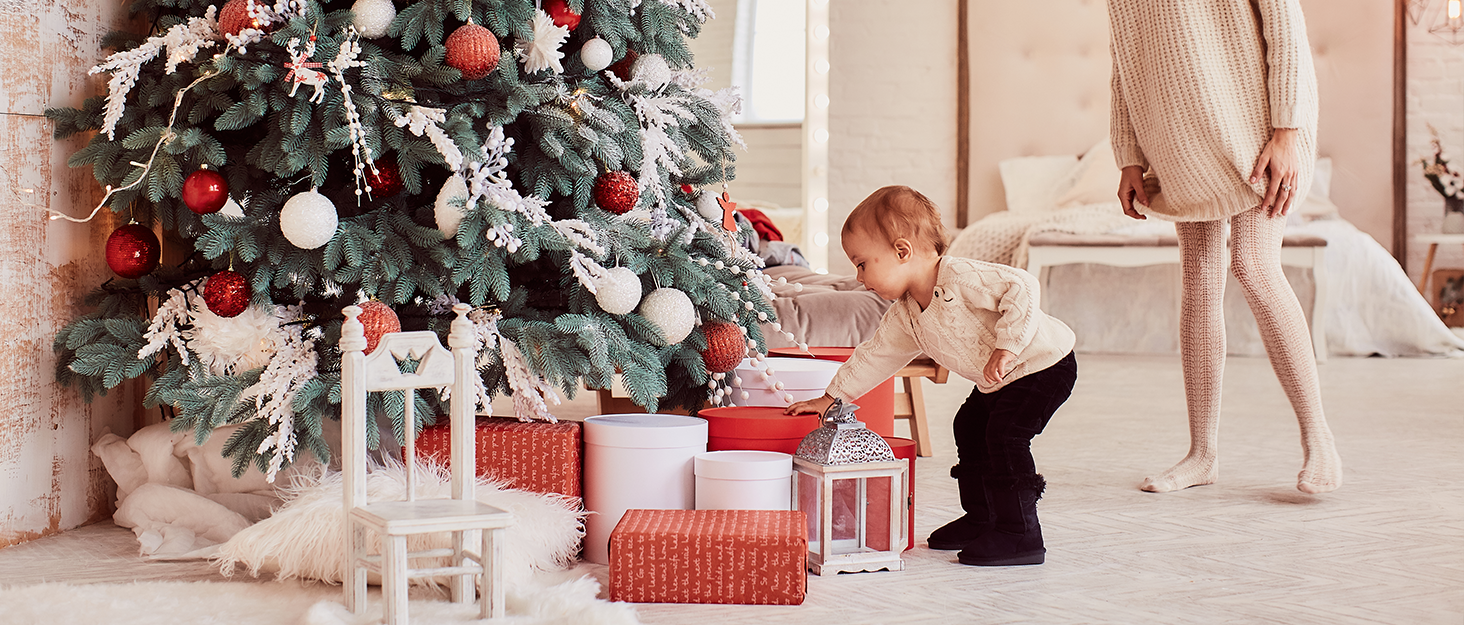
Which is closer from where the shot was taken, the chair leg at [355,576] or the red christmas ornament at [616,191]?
the chair leg at [355,576]

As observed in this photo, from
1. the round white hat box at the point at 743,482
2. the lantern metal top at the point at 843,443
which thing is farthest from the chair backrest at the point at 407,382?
the lantern metal top at the point at 843,443

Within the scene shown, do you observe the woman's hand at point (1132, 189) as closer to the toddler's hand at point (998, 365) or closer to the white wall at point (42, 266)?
the toddler's hand at point (998, 365)

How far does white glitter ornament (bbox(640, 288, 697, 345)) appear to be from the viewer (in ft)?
5.63

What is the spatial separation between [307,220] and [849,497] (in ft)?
2.70

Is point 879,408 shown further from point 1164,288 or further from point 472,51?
point 1164,288

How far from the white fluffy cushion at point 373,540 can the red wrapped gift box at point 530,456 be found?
37 mm

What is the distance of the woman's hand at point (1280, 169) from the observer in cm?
183

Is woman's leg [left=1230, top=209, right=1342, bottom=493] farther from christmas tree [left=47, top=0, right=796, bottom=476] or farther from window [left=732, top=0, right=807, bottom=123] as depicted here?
window [left=732, top=0, right=807, bottom=123]

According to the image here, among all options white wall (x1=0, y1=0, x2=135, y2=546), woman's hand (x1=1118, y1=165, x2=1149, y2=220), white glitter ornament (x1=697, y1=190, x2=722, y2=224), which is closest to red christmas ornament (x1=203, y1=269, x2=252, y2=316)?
white wall (x1=0, y1=0, x2=135, y2=546)

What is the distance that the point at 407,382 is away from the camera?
1.27 m

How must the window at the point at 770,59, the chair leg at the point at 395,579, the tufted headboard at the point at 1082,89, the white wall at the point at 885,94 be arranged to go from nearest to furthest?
the chair leg at the point at 395,579 < the window at the point at 770,59 < the tufted headboard at the point at 1082,89 < the white wall at the point at 885,94

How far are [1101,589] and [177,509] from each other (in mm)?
1291

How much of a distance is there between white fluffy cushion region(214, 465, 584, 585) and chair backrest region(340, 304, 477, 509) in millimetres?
137

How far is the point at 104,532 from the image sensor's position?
171 centimetres
